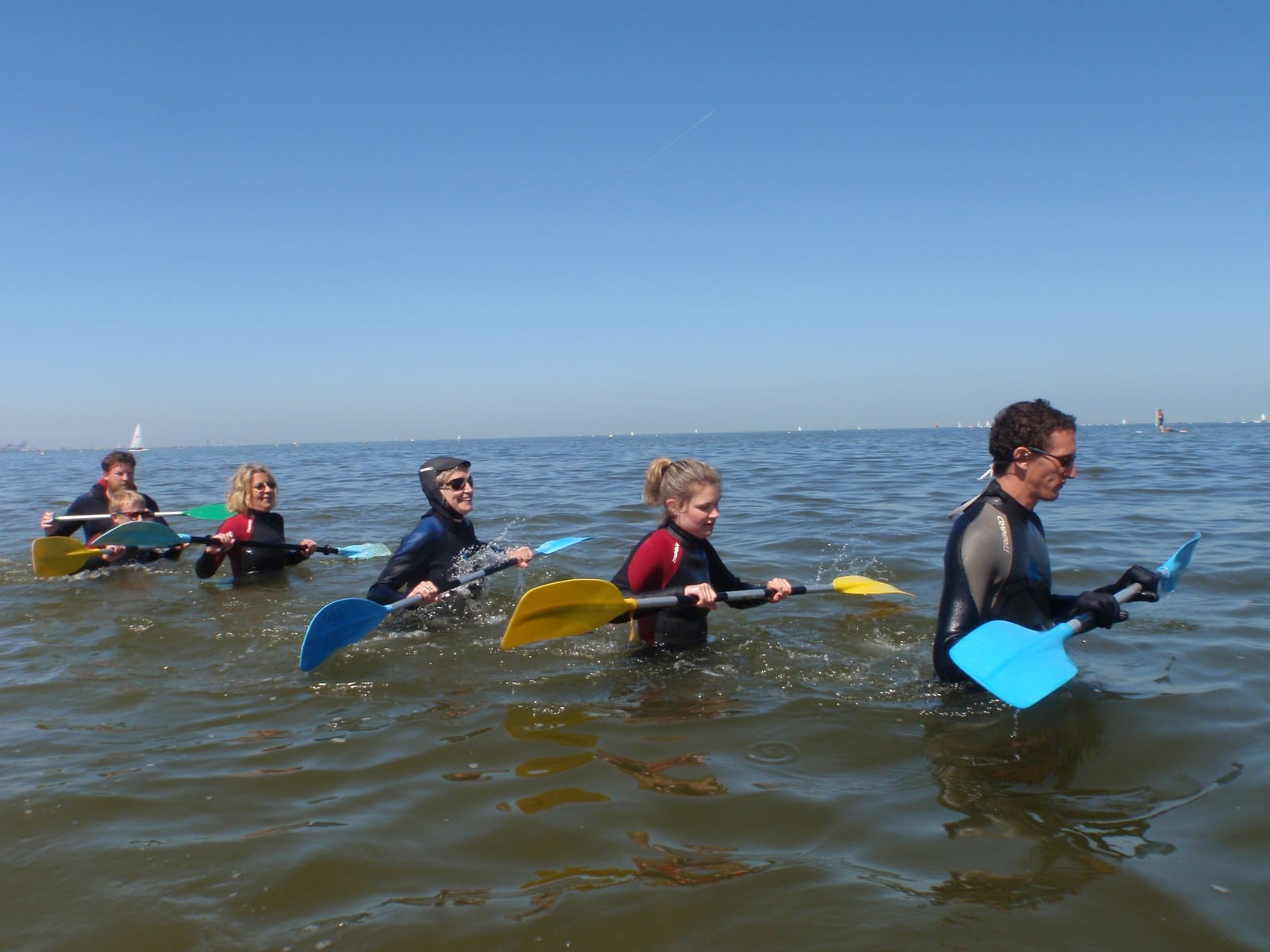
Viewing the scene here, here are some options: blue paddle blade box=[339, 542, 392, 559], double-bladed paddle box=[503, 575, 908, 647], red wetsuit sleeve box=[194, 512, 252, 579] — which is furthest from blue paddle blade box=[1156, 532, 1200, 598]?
red wetsuit sleeve box=[194, 512, 252, 579]

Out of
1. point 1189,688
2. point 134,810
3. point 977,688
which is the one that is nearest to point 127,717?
point 134,810

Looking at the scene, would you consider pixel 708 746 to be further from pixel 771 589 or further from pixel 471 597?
pixel 471 597

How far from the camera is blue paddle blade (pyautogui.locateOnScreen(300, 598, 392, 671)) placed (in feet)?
16.4

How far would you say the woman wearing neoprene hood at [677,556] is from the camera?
4.91m

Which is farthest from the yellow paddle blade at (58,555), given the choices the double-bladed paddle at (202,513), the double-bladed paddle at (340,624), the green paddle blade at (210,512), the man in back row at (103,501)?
the double-bladed paddle at (340,624)

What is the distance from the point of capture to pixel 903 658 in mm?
5473

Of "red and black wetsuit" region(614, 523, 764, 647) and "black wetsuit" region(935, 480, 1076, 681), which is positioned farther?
"red and black wetsuit" region(614, 523, 764, 647)

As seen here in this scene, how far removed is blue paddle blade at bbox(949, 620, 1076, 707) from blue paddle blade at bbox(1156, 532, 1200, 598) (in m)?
1.65

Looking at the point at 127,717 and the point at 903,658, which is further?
the point at 903,658

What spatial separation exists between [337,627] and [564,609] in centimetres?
152

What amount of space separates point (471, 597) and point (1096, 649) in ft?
15.5

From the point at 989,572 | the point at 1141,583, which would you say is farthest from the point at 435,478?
the point at 1141,583

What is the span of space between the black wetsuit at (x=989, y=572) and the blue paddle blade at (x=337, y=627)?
3519 mm

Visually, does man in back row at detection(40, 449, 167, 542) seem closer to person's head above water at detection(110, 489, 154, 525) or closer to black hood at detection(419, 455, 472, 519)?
person's head above water at detection(110, 489, 154, 525)
